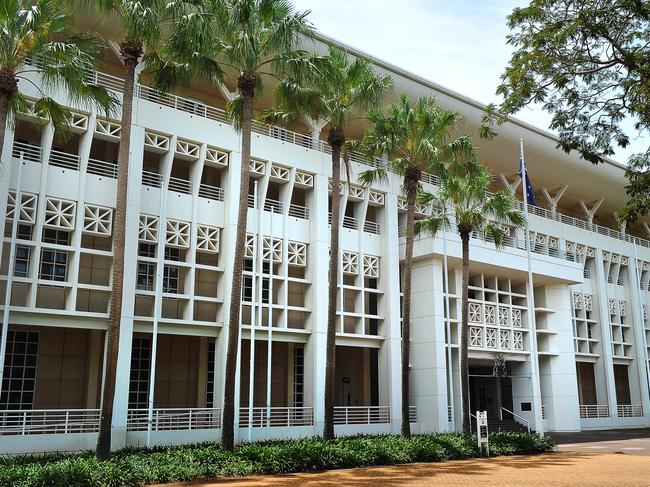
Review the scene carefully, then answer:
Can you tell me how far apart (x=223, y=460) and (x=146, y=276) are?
10.8 m

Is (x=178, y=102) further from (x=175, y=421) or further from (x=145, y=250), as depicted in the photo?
(x=175, y=421)

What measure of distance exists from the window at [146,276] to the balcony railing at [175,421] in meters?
4.85

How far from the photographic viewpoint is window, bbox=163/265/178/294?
2733cm

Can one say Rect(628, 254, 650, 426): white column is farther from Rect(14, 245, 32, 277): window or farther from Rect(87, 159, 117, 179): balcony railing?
Rect(14, 245, 32, 277): window

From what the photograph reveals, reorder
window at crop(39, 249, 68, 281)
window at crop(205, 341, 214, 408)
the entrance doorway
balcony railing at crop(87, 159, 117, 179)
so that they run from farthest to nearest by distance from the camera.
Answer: the entrance doorway < window at crop(205, 341, 214, 408) < balcony railing at crop(87, 159, 117, 179) < window at crop(39, 249, 68, 281)

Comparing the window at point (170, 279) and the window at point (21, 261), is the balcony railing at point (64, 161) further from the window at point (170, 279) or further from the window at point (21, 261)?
the window at point (170, 279)

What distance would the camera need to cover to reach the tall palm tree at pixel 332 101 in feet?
70.4

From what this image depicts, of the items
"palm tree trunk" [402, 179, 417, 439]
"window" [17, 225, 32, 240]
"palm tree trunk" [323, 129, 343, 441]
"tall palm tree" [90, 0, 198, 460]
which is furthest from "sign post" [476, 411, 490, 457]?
"window" [17, 225, 32, 240]

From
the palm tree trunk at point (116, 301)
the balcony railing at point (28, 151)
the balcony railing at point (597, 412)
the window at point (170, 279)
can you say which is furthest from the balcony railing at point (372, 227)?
the balcony railing at point (597, 412)

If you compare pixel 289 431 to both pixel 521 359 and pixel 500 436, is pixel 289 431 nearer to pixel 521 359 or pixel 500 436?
pixel 500 436

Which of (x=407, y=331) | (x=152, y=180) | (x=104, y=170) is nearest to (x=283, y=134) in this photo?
(x=152, y=180)

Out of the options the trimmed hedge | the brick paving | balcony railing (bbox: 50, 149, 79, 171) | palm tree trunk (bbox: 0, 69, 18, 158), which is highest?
balcony railing (bbox: 50, 149, 79, 171)

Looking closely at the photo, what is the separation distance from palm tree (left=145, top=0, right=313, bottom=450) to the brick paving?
11.9ft

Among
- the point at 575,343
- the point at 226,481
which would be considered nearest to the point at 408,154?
the point at 226,481
